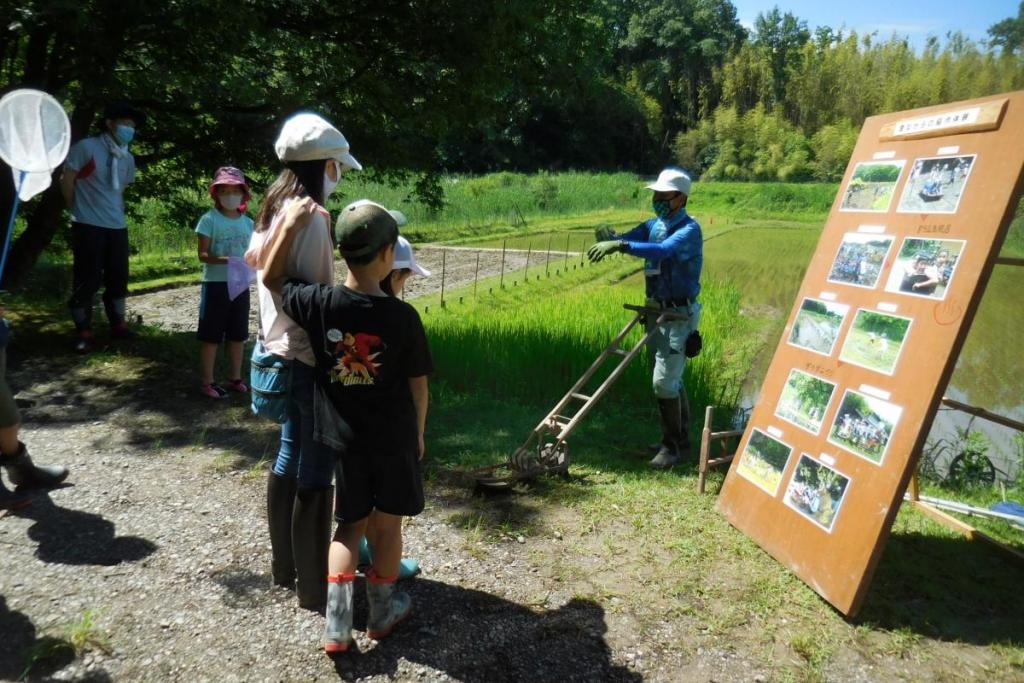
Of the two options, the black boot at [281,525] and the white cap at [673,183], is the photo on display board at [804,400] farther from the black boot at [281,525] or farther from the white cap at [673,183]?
the black boot at [281,525]

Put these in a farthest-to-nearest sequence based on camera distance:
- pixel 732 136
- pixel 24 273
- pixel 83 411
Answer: pixel 732 136 → pixel 24 273 → pixel 83 411

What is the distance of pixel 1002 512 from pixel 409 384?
3.17m

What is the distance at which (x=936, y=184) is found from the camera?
3182mm

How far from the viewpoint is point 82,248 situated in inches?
213

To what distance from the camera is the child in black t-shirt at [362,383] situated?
2342mm

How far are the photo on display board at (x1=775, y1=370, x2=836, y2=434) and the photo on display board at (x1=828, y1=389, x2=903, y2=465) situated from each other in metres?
0.10

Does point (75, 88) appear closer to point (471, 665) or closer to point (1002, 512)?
point (471, 665)

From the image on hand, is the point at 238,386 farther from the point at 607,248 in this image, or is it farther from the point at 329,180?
the point at 329,180

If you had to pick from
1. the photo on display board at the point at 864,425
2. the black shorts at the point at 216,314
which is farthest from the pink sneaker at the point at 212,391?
the photo on display board at the point at 864,425

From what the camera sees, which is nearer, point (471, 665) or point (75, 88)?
point (471, 665)

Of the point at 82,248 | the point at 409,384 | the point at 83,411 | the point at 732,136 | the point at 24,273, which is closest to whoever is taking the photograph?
the point at 409,384

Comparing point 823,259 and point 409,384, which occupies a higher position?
point 823,259

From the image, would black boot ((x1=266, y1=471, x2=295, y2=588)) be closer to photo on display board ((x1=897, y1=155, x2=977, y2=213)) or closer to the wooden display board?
the wooden display board

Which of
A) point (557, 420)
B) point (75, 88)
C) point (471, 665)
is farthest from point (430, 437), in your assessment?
point (75, 88)
